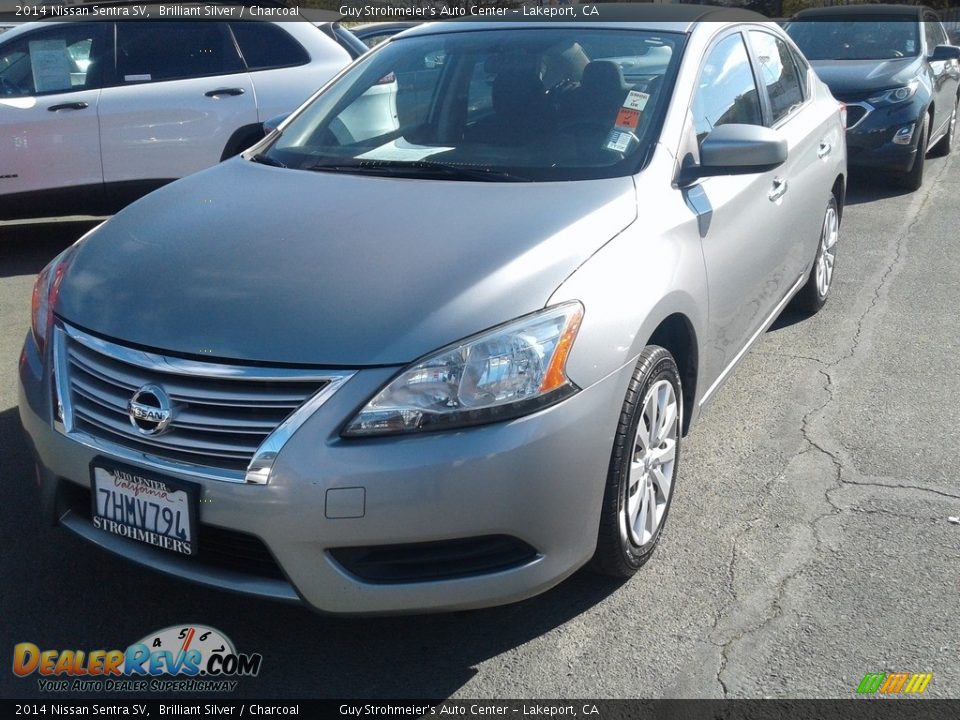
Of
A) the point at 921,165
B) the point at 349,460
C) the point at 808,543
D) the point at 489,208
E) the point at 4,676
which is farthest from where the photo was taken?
the point at 921,165

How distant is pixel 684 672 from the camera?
2846mm

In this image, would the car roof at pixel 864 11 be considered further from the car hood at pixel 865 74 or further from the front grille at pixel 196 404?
the front grille at pixel 196 404

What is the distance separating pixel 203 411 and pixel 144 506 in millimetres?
302

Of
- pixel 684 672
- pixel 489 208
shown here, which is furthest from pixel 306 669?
pixel 489 208

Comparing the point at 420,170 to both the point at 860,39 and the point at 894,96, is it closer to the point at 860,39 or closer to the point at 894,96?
the point at 894,96

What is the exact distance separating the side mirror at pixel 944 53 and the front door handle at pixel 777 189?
664 centimetres

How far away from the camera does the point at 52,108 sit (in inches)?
274

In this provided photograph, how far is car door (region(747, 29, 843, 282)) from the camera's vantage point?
4.61 meters

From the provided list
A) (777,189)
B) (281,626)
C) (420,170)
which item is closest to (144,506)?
(281,626)

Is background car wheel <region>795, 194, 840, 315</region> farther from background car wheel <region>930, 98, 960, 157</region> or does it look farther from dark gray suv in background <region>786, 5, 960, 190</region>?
background car wheel <region>930, 98, 960, 157</region>

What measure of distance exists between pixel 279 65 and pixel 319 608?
5.74m

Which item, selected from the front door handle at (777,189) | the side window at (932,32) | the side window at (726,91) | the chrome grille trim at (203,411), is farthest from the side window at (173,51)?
the side window at (932,32)

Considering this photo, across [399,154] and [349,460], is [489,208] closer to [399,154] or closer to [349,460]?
[399,154]

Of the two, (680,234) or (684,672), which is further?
(680,234)
